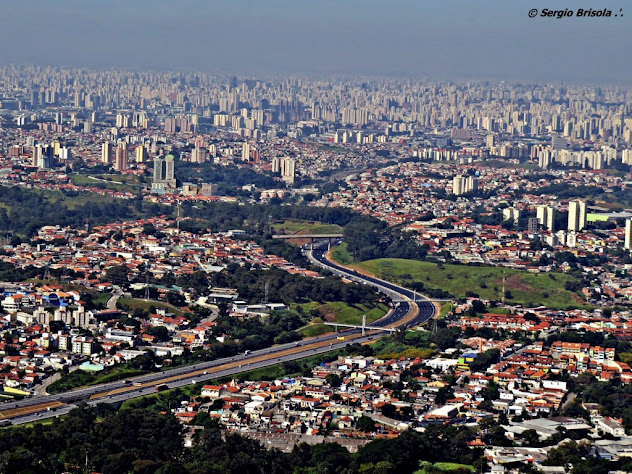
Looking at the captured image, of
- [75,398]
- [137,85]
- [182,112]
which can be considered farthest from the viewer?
[137,85]

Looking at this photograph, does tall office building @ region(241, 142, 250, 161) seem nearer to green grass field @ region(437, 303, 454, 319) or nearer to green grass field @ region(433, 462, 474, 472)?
green grass field @ region(437, 303, 454, 319)

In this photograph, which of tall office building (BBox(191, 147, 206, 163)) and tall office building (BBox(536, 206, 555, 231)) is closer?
tall office building (BBox(536, 206, 555, 231))

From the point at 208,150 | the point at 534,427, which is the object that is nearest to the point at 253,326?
the point at 534,427

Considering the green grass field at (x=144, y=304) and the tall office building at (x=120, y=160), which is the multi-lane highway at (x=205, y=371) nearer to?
the green grass field at (x=144, y=304)

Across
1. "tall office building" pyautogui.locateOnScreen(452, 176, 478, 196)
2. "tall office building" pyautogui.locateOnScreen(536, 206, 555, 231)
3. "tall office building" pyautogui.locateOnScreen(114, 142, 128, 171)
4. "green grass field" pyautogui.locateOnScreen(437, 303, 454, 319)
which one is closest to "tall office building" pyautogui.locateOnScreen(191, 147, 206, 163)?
"tall office building" pyautogui.locateOnScreen(114, 142, 128, 171)

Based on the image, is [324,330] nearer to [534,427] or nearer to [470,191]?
[534,427]
